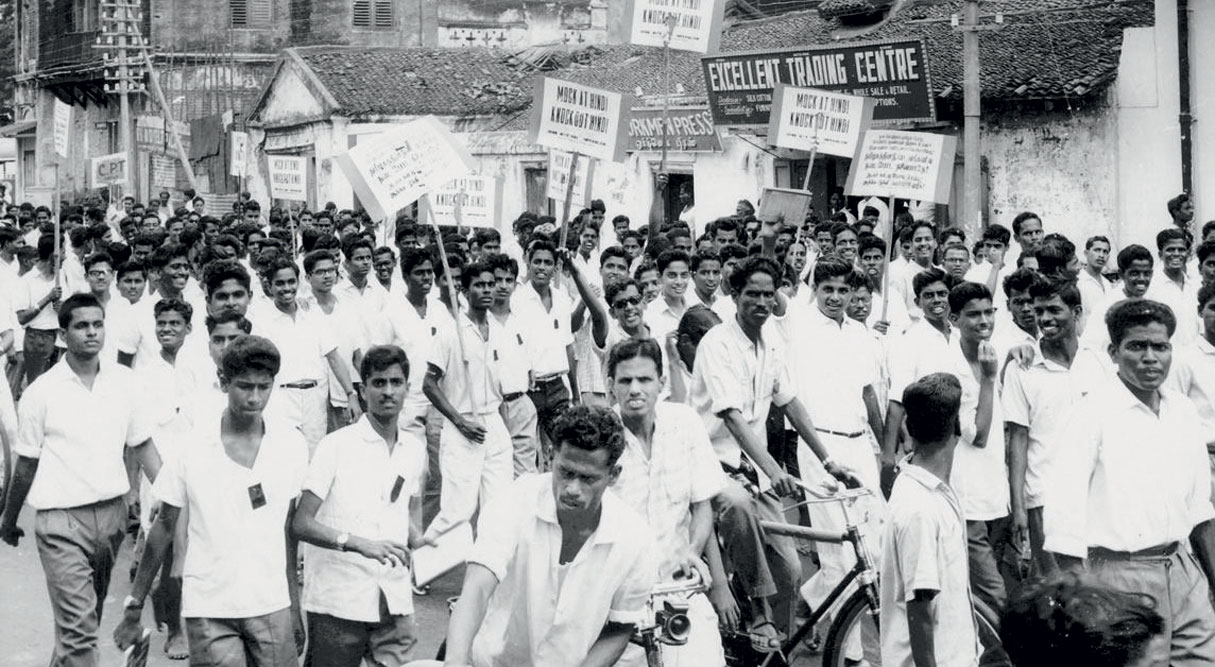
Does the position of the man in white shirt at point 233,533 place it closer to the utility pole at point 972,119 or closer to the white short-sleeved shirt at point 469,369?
the white short-sleeved shirt at point 469,369

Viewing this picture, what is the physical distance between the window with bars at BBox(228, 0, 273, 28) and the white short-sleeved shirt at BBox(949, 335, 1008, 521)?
41.8 meters

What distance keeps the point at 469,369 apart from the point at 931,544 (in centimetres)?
426

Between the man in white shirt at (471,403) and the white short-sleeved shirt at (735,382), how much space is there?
1547 millimetres

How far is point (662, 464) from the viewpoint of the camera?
6.07m

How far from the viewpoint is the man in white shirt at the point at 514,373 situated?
9250 millimetres

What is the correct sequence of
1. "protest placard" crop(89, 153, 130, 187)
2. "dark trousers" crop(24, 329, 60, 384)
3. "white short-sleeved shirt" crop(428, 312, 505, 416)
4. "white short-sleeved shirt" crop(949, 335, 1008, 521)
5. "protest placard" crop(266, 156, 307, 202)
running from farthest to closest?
"protest placard" crop(89, 153, 130, 187)
"protest placard" crop(266, 156, 307, 202)
"dark trousers" crop(24, 329, 60, 384)
"white short-sleeved shirt" crop(428, 312, 505, 416)
"white short-sleeved shirt" crop(949, 335, 1008, 521)

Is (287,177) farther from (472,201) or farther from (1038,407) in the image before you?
(1038,407)

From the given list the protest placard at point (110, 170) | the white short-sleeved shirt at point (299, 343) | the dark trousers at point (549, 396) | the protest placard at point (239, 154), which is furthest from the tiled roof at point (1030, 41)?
the white short-sleeved shirt at point (299, 343)

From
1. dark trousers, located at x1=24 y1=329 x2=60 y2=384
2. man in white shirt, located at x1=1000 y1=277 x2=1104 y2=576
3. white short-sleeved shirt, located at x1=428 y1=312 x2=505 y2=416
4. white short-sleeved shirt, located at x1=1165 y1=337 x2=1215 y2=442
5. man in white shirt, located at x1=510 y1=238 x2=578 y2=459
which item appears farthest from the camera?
dark trousers, located at x1=24 y1=329 x2=60 y2=384

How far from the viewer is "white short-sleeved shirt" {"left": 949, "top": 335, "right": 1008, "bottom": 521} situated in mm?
7348

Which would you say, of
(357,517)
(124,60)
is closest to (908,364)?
(357,517)

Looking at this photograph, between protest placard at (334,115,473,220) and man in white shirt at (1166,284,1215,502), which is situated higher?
protest placard at (334,115,473,220)

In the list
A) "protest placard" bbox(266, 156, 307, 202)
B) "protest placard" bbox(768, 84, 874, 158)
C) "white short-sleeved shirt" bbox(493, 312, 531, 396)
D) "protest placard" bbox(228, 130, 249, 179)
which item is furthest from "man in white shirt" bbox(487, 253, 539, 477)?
"protest placard" bbox(228, 130, 249, 179)

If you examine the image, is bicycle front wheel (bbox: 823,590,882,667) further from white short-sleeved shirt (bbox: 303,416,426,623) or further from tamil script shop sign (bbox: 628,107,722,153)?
tamil script shop sign (bbox: 628,107,722,153)
